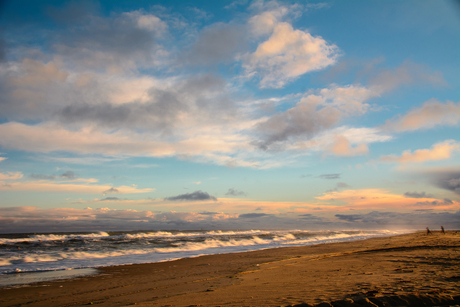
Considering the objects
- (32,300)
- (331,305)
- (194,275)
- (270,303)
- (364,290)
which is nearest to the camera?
(331,305)

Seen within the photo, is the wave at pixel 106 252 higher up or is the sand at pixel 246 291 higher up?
the sand at pixel 246 291

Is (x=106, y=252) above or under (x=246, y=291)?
under

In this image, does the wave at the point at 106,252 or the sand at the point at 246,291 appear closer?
the sand at the point at 246,291

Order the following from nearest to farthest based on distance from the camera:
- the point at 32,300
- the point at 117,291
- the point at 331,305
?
the point at 331,305 < the point at 32,300 < the point at 117,291

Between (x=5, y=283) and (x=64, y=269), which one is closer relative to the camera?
(x=5, y=283)

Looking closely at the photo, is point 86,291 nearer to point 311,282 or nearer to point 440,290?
point 311,282

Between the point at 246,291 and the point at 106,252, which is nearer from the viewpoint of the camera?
the point at 246,291

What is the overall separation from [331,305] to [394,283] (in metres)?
3.65

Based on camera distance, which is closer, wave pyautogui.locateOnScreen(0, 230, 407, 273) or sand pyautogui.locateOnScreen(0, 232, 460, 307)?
sand pyautogui.locateOnScreen(0, 232, 460, 307)

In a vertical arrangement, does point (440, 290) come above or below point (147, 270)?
above

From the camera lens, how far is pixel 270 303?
6.53 metres

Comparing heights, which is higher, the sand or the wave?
the sand

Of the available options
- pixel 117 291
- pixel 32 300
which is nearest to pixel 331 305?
pixel 117 291

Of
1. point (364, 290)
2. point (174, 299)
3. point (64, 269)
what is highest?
point (364, 290)
